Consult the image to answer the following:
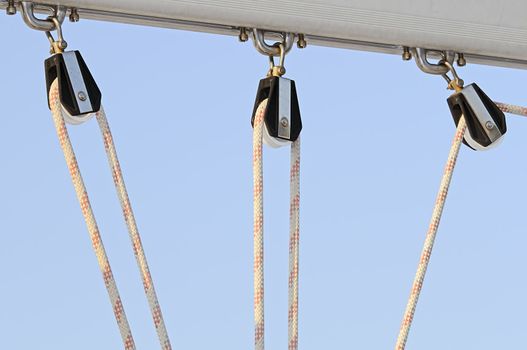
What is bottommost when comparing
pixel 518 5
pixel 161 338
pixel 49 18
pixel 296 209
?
pixel 161 338

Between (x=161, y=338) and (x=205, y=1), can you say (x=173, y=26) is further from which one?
(x=161, y=338)

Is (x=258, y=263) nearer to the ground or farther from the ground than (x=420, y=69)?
nearer to the ground

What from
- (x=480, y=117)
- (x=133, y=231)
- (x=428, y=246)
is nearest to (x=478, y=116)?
(x=480, y=117)

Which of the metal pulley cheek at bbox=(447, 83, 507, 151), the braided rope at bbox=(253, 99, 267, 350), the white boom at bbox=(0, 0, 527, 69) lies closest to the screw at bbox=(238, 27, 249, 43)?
the white boom at bbox=(0, 0, 527, 69)

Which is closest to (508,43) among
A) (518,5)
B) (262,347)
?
(518,5)

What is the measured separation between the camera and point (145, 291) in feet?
4.43

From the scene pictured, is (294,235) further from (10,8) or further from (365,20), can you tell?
(10,8)

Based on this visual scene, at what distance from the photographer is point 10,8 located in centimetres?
135

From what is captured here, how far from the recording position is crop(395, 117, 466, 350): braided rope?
1.42 m

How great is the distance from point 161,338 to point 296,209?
173 millimetres

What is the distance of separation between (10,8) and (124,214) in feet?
0.69

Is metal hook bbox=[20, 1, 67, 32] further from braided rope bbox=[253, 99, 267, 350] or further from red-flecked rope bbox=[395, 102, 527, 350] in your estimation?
red-flecked rope bbox=[395, 102, 527, 350]

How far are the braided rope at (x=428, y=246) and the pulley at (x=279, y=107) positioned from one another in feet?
0.51

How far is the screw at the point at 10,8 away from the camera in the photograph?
1350 mm
